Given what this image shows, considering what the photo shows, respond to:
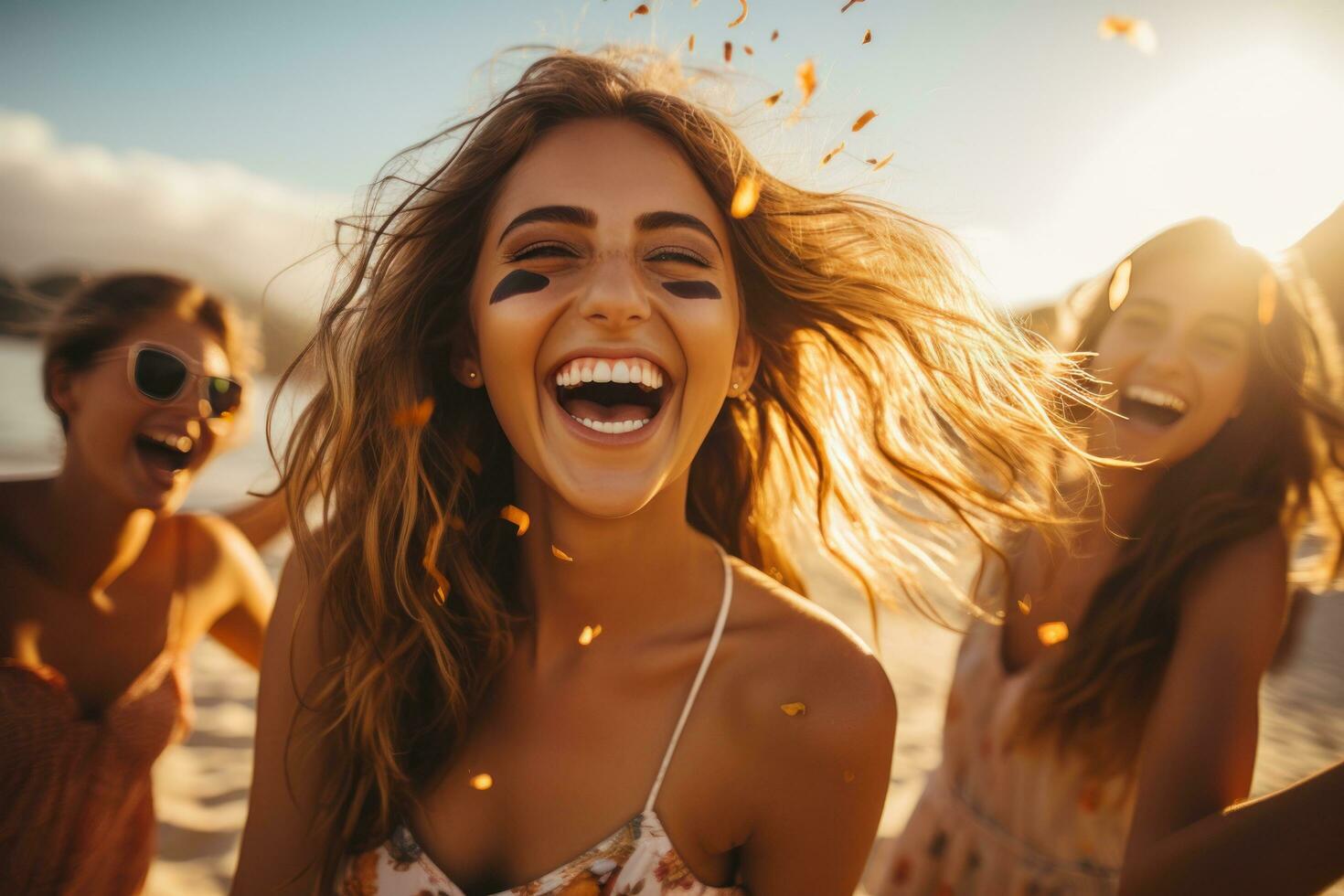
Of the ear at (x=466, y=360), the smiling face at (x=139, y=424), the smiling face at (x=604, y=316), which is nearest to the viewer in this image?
the smiling face at (x=604, y=316)

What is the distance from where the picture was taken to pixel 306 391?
2.52 m

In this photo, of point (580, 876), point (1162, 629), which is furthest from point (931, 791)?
point (580, 876)

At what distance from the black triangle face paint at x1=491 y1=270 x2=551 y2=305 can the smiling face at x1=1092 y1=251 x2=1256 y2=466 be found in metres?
1.89

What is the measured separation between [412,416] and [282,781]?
1017 mm

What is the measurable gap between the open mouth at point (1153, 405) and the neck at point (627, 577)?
1.53m

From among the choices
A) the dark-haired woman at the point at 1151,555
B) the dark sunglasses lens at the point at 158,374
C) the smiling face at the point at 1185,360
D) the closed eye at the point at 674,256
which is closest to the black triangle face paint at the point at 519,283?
the closed eye at the point at 674,256

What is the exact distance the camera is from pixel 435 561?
7.57 ft

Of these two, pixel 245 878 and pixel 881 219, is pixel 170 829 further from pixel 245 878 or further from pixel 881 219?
pixel 881 219

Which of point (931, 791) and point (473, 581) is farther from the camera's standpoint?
point (931, 791)

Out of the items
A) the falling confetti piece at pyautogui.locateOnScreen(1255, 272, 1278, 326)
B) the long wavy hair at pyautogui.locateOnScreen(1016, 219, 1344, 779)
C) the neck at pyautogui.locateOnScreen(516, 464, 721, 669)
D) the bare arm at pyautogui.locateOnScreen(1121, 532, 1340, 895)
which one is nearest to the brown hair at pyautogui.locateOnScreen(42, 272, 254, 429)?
the neck at pyautogui.locateOnScreen(516, 464, 721, 669)

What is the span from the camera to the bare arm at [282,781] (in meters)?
2.06

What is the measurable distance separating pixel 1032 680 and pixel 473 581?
74.0 inches

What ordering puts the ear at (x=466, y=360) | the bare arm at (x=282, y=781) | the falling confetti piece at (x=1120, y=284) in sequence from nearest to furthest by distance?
the bare arm at (x=282, y=781)
the ear at (x=466, y=360)
the falling confetti piece at (x=1120, y=284)

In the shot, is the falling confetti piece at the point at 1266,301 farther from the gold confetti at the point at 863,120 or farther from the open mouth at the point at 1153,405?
the gold confetti at the point at 863,120
